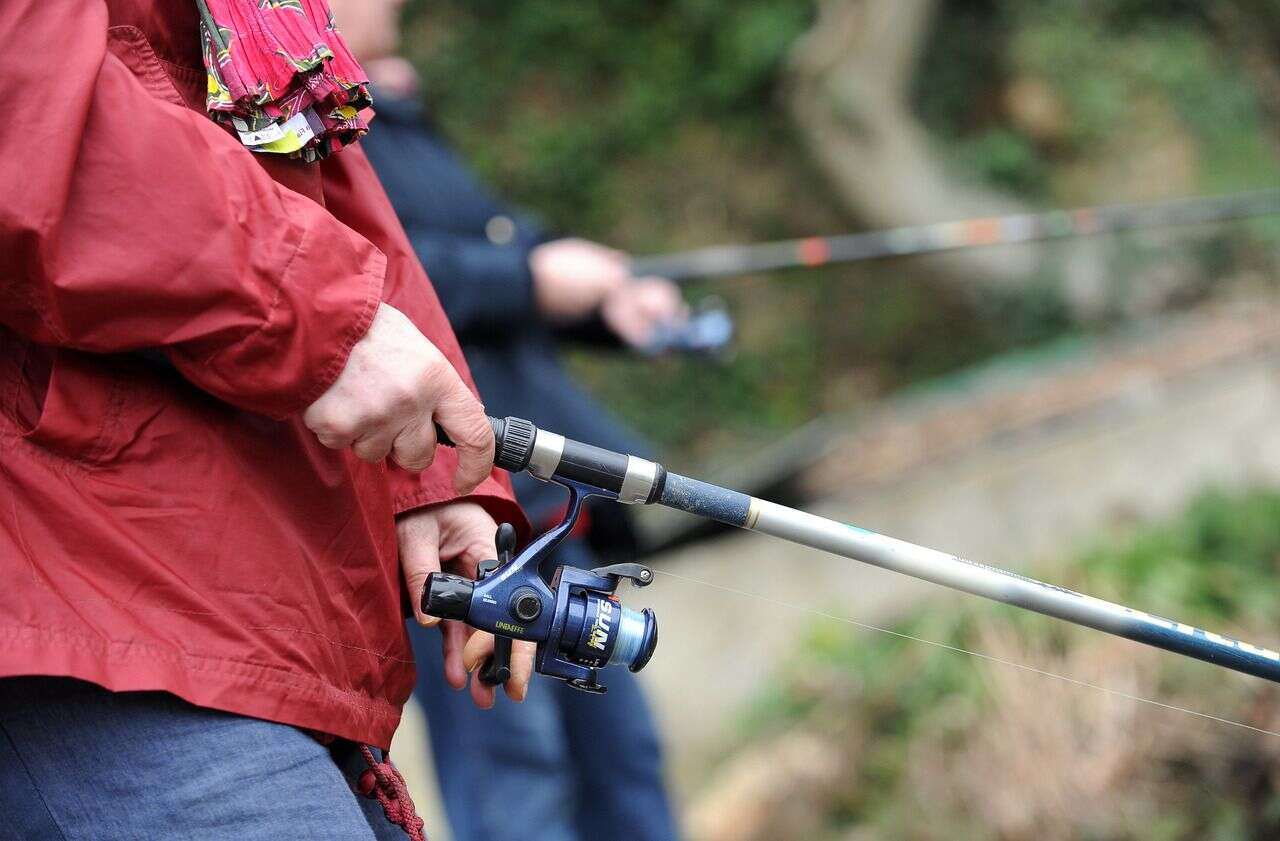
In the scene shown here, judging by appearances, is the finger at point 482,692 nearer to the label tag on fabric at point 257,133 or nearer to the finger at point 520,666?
the finger at point 520,666

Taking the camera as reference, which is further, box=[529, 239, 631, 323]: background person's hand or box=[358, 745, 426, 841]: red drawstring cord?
box=[529, 239, 631, 323]: background person's hand

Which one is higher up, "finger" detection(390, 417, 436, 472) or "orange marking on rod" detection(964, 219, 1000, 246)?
"finger" detection(390, 417, 436, 472)

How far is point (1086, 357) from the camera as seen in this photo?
20.1 feet

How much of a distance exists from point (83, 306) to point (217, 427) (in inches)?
8.0

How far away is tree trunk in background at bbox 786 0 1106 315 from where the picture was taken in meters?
8.83

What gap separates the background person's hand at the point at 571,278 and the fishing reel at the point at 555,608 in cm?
156

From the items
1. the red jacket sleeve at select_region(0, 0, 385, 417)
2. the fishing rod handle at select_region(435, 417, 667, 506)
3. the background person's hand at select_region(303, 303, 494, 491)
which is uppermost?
the red jacket sleeve at select_region(0, 0, 385, 417)

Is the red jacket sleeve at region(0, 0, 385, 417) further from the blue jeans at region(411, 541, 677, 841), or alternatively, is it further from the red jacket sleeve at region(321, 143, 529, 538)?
the blue jeans at region(411, 541, 677, 841)

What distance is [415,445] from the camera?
4.72 ft

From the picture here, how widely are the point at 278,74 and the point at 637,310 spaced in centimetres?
206

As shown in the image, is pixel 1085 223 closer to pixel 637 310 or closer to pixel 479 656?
pixel 637 310

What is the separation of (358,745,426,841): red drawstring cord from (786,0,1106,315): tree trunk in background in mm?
7500

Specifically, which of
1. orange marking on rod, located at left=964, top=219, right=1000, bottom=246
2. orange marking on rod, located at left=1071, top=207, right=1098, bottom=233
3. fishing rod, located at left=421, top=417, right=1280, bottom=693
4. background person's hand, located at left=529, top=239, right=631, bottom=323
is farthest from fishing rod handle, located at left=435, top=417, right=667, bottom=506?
orange marking on rod, located at left=1071, top=207, right=1098, bottom=233

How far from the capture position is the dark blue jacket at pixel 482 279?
112 inches
